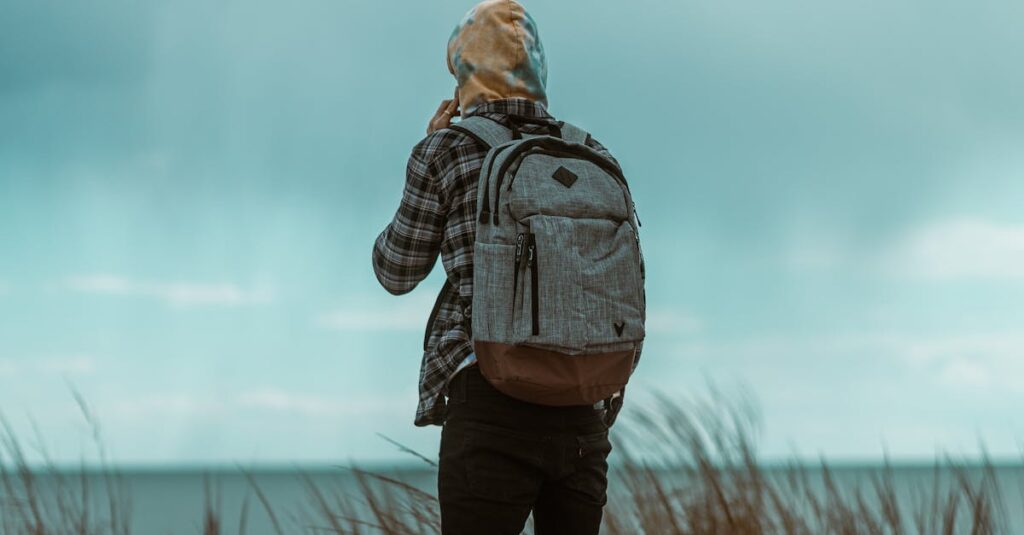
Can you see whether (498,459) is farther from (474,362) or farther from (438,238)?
(438,238)

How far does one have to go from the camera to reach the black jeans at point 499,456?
1690 mm

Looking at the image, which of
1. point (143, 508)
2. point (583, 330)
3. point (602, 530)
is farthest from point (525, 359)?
point (143, 508)

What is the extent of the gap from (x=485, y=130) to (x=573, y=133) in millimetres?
222

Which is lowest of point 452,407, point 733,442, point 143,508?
point 143,508

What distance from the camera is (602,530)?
107 inches

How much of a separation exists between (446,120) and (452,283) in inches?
15.9

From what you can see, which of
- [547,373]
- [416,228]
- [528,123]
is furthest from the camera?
[528,123]

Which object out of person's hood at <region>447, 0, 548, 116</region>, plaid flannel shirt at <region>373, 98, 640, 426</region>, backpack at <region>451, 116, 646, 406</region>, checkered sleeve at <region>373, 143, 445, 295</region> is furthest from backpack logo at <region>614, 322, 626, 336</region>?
person's hood at <region>447, 0, 548, 116</region>

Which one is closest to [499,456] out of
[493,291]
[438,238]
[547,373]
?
[547,373]

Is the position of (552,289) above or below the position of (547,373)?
above

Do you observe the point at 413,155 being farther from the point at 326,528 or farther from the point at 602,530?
the point at 602,530

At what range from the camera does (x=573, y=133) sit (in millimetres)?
2029

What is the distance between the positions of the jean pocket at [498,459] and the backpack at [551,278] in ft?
0.24

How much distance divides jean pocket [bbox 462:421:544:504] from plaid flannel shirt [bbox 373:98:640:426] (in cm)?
13
